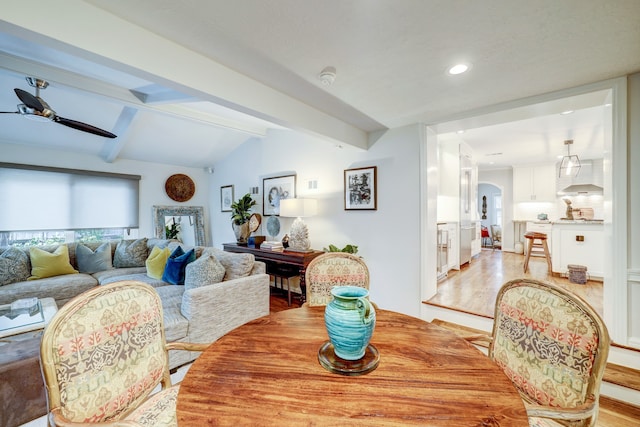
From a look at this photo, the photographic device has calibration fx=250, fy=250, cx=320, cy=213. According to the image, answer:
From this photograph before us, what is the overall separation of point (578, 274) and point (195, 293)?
5237mm

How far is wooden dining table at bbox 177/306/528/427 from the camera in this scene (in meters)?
0.70

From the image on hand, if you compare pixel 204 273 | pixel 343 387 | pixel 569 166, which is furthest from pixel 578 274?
pixel 204 273

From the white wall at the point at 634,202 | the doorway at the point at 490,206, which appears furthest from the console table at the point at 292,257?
the doorway at the point at 490,206

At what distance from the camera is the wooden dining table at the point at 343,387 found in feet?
2.28

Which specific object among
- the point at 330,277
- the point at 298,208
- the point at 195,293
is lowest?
the point at 195,293

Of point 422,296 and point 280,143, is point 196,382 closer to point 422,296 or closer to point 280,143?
point 422,296

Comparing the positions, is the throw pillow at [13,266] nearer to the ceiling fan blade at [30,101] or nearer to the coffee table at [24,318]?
the coffee table at [24,318]

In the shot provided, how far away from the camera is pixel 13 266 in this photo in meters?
3.09

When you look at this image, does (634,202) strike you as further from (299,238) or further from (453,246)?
(299,238)

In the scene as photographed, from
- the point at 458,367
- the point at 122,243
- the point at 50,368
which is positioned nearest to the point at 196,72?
the point at 50,368

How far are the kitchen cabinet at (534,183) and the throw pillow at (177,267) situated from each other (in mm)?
7754

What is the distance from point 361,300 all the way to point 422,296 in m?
2.33

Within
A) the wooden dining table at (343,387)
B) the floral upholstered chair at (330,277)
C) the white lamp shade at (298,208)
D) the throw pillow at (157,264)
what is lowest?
the throw pillow at (157,264)

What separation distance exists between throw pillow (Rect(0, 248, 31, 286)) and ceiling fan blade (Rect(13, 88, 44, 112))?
2112 mm
